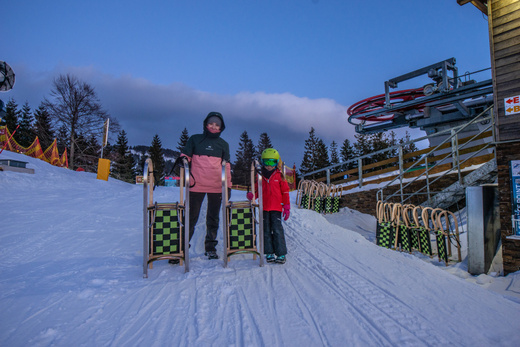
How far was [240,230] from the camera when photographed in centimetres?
414

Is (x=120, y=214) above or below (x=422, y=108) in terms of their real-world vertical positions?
below

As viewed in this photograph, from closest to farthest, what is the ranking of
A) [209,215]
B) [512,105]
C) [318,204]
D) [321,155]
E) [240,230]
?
[240,230] < [209,215] < [512,105] < [318,204] < [321,155]

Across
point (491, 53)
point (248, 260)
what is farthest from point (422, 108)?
point (248, 260)

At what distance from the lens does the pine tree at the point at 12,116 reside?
123 ft

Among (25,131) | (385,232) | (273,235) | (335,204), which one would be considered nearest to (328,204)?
(335,204)

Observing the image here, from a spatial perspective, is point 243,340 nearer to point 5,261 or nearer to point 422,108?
point 5,261

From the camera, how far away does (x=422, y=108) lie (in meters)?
14.4

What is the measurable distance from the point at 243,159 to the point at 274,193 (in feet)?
165

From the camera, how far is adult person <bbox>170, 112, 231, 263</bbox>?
173 inches

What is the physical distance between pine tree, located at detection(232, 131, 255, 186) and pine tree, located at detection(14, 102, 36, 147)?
30.9 meters

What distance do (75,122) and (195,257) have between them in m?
28.9

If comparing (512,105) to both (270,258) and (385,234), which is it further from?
(270,258)

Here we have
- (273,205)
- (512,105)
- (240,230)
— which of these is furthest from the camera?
(512,105)

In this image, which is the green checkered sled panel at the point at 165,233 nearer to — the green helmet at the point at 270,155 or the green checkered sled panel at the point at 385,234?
the green helmet at the point at 270,155
